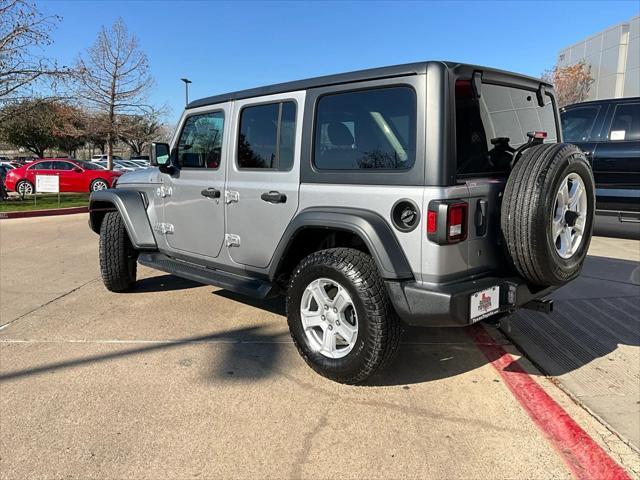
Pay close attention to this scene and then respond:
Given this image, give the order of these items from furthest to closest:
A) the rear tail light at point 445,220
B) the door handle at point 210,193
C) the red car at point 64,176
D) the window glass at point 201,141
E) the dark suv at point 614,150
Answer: the red car at point 64,176 < the dark suv at point 614,150 < the window glass at point 201,141 < the door handle at point 210,193 < the rear tail light at point 445,220

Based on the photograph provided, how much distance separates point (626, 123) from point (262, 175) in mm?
5831

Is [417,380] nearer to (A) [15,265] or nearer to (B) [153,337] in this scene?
(B) [153,337]

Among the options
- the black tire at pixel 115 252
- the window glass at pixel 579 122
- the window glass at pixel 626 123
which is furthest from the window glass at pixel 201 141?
the window glass at pixel 626 123

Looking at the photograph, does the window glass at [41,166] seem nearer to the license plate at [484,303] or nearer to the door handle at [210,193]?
the door handle at [210,193]

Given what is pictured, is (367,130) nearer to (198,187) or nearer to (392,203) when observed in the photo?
(392,203)

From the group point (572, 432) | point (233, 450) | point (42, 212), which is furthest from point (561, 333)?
point (42, 212)

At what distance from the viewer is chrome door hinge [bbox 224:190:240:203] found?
388cm

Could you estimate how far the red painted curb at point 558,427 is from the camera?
7.78ft

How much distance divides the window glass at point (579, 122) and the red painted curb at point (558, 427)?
4.83 m

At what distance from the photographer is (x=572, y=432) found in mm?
2682

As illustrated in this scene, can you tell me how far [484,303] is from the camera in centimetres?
284

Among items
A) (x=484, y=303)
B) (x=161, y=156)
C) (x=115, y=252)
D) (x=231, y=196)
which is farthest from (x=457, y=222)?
(x=115, y=252)

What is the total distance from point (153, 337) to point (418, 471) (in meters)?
2.54

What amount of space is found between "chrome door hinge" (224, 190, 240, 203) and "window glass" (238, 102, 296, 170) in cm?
22
